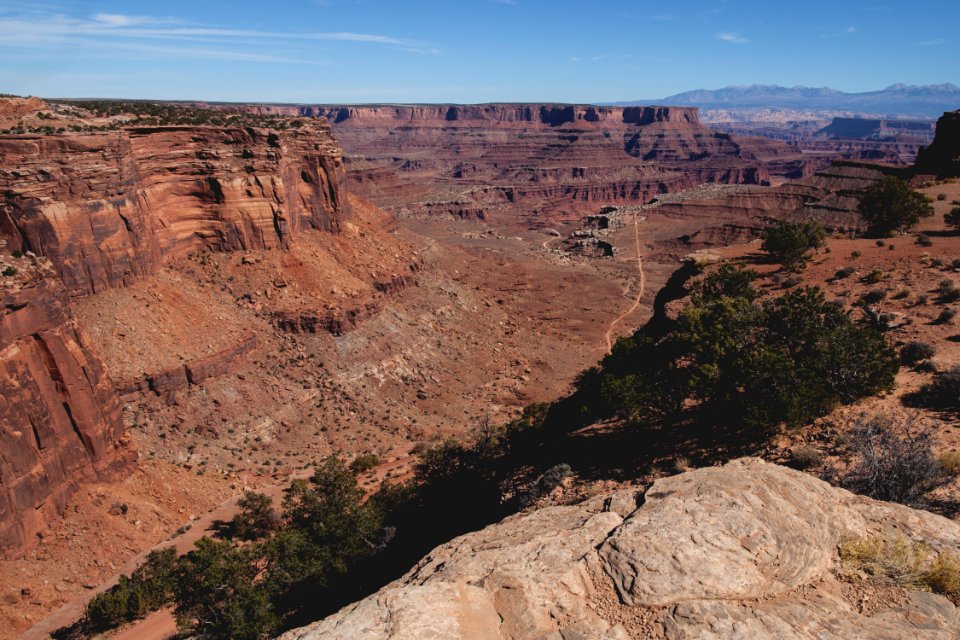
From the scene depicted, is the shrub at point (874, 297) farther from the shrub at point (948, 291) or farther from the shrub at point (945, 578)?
the shrub at point (945, 578)

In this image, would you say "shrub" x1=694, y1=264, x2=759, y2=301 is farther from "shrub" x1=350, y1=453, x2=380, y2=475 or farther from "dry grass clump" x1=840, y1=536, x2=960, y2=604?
"shrub" x1=350, y1=453, x2=380, y2=475

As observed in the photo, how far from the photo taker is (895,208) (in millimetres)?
43375

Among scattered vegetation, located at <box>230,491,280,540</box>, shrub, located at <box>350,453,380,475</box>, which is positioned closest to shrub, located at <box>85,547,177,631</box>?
scattered vegetation, located at <box>230,491,280,540</box>

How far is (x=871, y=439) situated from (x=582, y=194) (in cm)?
16857

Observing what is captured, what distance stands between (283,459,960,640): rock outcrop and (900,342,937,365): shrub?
12317 mm

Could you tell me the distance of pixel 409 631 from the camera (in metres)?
8.19

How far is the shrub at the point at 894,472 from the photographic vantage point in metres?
12.6

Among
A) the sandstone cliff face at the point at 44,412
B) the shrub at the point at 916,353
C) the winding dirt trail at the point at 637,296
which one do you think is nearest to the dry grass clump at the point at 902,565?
the shrub at the point at 916,353

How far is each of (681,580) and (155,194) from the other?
141ft

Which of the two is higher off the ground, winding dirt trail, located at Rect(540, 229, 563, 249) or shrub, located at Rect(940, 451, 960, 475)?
shrub, located at Rect(940, 451, 960, 475)

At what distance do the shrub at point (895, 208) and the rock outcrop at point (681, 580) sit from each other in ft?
138

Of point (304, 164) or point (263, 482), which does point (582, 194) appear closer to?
point (304, 164)

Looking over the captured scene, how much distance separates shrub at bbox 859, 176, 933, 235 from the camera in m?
43.3

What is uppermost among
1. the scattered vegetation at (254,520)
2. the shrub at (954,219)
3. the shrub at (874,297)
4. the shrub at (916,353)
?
the shrub at (954,219)
